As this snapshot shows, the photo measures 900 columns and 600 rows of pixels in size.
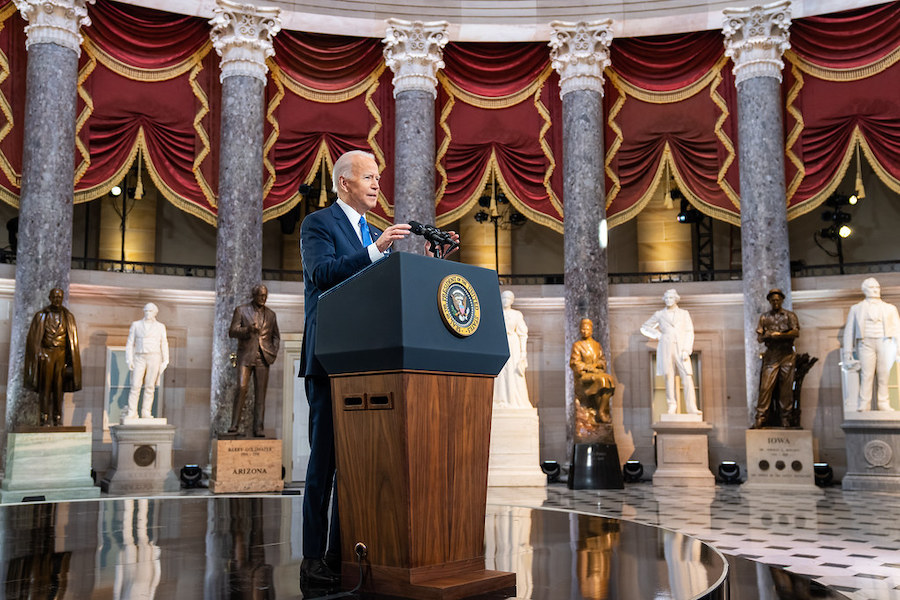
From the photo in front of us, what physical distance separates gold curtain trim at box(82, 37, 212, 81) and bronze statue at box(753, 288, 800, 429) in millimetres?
9205

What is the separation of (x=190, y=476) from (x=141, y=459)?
937 mm

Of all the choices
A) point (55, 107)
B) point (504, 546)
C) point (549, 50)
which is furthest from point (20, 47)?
point (504, 546)

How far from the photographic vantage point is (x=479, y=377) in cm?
310

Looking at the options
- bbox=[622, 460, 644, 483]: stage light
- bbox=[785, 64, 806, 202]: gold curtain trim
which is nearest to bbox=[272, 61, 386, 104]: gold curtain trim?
bbox=[785, 64, 806, 202]: gold curtain trim

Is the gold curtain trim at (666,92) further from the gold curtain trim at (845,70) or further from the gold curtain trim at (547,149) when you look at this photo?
the gold curtain trim at (547,149)

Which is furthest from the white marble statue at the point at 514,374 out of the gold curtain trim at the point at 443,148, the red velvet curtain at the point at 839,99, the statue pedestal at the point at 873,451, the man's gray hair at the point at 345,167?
the man's gray hair at the point at 345,167

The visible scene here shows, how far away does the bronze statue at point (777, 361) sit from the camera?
12000 millimetres

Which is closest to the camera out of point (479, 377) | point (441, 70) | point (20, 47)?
point (479, 377)

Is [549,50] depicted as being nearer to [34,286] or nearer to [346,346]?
[34,286]

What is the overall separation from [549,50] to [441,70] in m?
1.82

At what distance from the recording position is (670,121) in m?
14.4

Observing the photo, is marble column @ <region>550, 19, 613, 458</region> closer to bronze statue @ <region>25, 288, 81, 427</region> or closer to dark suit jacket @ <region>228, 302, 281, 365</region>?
dark suit jacket @ <region>228, 302, 281, 365</region>

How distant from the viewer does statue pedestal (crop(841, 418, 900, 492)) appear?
1167 cm

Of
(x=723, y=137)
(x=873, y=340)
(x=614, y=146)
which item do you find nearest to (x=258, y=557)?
(x=873, y=340)
